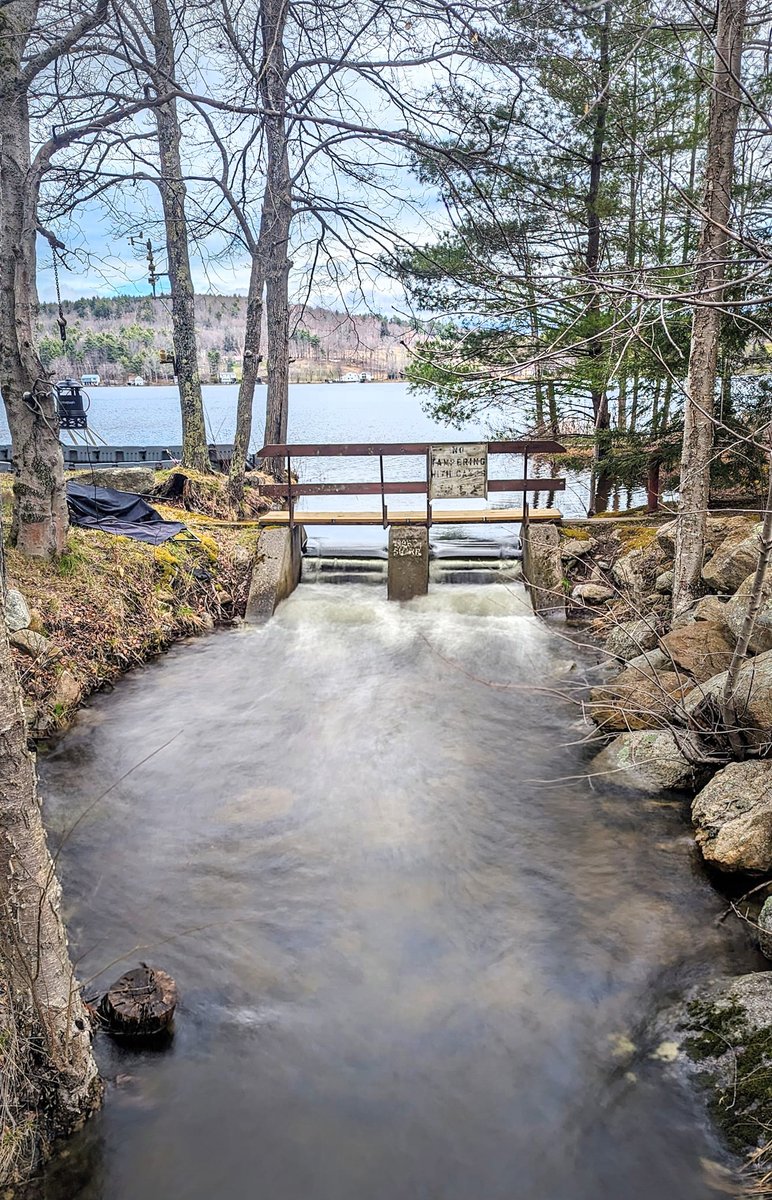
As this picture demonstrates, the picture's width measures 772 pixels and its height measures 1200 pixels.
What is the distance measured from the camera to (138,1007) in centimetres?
362

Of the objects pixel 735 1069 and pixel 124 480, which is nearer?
pixel 735 1069

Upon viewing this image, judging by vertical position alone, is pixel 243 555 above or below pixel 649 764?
above

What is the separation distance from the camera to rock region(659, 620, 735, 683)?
20.5 feet

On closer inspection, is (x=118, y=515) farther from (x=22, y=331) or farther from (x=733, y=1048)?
(x=733, y=1048)

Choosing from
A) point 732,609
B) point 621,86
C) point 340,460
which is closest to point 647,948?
point 732,609

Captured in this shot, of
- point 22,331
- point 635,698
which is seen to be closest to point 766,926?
point 635,698

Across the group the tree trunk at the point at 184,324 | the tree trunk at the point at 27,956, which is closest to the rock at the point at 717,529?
the tree trunk at the point at 27,956

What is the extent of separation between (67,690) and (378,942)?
422cm

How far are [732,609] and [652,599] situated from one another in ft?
7.15

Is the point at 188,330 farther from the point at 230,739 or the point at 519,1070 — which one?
the point at 519,1070

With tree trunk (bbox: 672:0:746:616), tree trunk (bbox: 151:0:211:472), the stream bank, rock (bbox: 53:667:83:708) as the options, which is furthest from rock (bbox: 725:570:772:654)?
tree trunk (bbox: 151:0:211:472)

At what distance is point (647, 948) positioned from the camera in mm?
4277

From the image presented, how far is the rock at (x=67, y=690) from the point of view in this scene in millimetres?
6945

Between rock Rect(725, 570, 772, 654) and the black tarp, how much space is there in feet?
23.0
